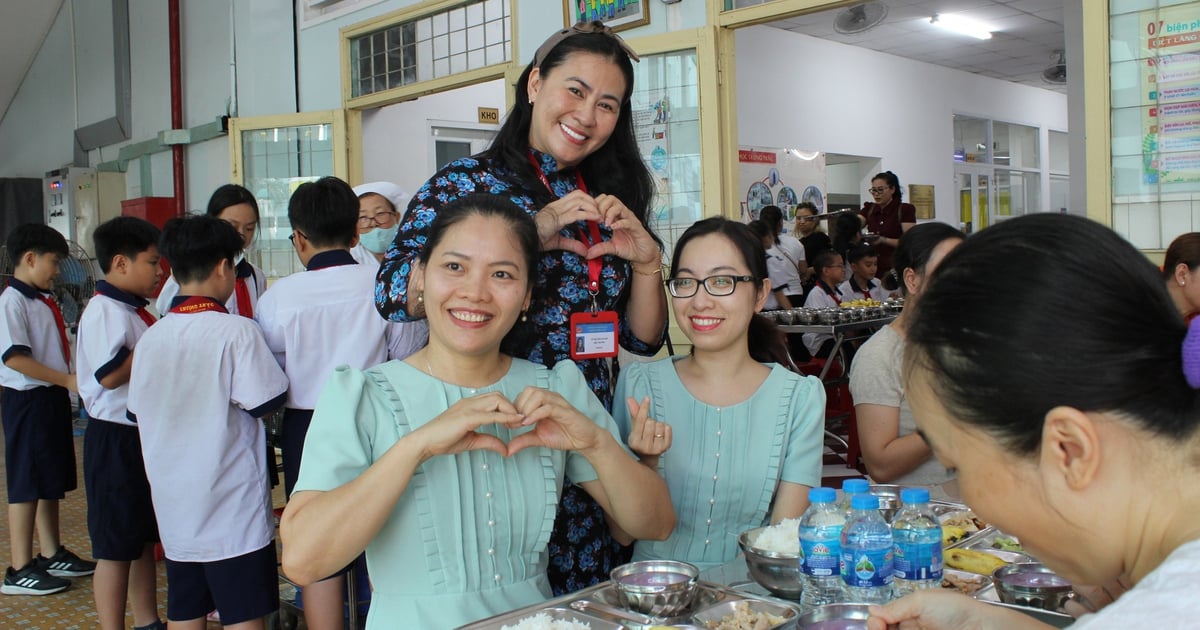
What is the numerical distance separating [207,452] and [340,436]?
4.31 ft

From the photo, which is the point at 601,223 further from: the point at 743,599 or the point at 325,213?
the point at 325,213

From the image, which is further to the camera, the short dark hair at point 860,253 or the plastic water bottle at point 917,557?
the short dark hair at point 860,253

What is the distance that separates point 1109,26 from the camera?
11.3 ft

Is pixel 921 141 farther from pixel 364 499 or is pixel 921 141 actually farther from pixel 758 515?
pixel 364 499

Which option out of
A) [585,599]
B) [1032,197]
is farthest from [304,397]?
[1032,197]

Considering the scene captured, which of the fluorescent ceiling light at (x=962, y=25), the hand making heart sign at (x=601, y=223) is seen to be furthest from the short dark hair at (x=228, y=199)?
the fluorescent ceiling light at (x=962, y=25)

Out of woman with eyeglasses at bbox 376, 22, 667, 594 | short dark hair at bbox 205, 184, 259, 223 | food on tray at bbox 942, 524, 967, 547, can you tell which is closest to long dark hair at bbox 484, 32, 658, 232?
woman with eyeglasses at bbox 376, 22, 667, 594

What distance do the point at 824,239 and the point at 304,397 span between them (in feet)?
17.7

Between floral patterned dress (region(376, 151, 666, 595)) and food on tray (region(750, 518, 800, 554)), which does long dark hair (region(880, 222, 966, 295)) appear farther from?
food on tray (region(750, 518, 800, 554))

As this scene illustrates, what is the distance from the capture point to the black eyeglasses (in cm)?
186

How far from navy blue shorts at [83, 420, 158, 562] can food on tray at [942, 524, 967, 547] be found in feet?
8.34

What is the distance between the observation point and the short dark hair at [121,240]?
10.2ft

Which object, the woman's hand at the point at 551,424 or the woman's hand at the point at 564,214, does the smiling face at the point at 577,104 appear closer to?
the woman's hand at the point at 564,214

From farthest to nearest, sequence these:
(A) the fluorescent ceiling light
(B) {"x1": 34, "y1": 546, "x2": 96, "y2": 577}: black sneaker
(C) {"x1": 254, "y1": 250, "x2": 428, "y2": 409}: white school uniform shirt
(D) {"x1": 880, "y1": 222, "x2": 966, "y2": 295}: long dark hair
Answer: (A) the fluorescent ceiling light
(B) {"x1": 34, "y1": 546, "x2": 96, "y2": 577}: black sneaker
(C) {"x1": 254, "y1": 250, "x2": 428, "y2": 409}: white school uniform shirt
(D) {"x1": 880, "y1": 222, "x2": 966, "y2": 295}: long dark hair
